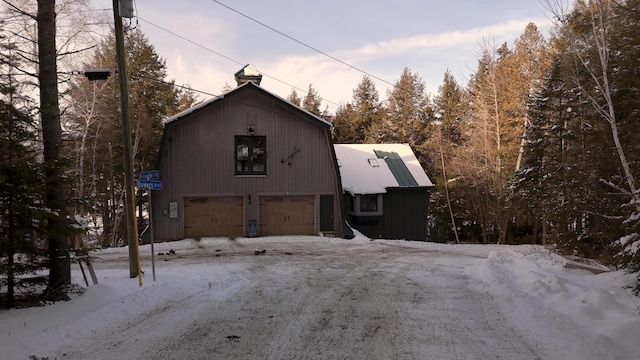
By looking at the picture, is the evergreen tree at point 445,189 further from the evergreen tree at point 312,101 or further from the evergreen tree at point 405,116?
the evergreen tree at point 312,101

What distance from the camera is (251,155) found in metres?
20.3

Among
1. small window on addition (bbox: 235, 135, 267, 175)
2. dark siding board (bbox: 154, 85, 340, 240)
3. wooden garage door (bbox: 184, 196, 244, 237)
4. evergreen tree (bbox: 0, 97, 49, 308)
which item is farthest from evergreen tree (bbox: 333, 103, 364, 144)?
evergreen tree (bbox: 0, 97, 49, 308)

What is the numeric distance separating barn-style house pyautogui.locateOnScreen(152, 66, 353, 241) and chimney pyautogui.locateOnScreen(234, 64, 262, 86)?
2.17m

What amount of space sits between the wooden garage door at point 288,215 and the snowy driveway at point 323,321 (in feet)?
30.5

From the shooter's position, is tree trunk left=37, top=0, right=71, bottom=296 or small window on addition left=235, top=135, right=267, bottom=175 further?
small window on addition left=235, top=135, right=267, bottom=175

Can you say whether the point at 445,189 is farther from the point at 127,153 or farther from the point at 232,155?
the point at 127,153

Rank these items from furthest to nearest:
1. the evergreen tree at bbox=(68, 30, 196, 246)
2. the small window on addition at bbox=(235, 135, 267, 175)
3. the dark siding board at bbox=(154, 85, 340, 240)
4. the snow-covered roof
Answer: the snow-covered roof < the evergreen tree at bbox=(68, 30, 196, 246) < the small window on addition at bbox=(235, 135, 267, 175) < the dark siding board at bbox=(154, 85, 340, 240)

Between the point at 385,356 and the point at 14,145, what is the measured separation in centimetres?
679

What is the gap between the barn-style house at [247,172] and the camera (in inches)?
766

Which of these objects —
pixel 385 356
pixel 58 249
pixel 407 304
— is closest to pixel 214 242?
pixel 58 249

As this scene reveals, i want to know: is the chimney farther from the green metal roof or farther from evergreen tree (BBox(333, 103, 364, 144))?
evergreen tree (BBox(333, 103, 364, 144))

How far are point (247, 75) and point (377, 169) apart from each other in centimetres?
973

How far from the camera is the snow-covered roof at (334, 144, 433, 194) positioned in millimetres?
23172

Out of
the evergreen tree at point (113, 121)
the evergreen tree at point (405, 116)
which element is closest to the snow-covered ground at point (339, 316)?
the evergreen tree at point (113, 121)
